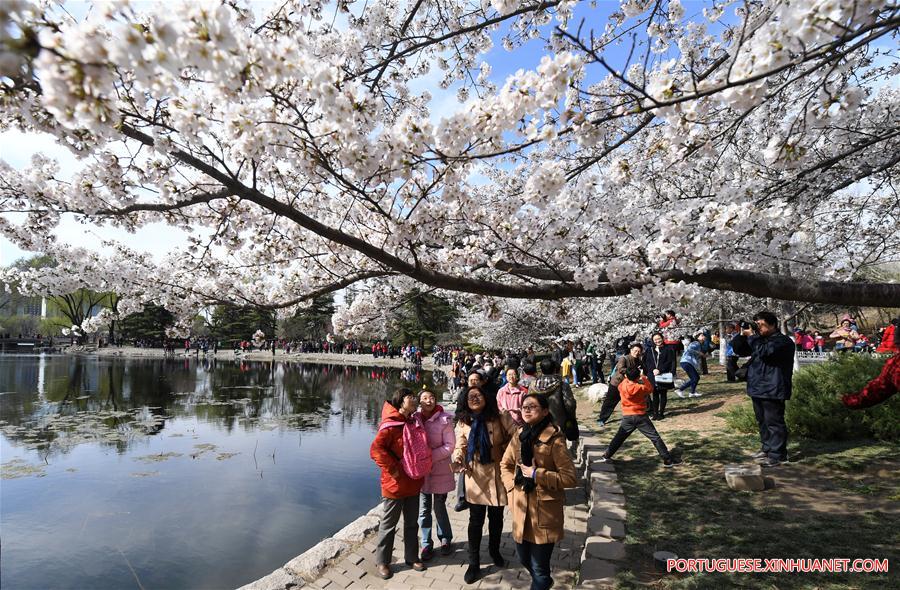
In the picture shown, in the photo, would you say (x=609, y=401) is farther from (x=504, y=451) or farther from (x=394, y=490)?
(x=394, y=490)

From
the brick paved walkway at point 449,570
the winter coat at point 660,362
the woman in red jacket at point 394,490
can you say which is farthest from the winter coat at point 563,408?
the winter coat at point 660,362

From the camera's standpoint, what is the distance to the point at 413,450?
4.23m

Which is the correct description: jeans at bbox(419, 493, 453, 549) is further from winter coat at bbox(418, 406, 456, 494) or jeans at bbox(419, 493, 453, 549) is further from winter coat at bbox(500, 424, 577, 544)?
winter coat at bbox(500, 424, 577, 544)

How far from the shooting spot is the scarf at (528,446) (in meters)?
3.35

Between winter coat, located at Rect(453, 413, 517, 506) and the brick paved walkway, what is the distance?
0.66 meters

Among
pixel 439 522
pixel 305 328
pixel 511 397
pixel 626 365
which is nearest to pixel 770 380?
pixel 626 365

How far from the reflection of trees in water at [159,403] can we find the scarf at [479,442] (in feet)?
31.2

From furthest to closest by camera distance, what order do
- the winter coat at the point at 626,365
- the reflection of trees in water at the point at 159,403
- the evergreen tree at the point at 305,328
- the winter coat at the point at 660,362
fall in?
the evergreen tree at the point at 305,328
the reflection of trees in water at the point at 159,403
the winter coat at the point at 660,362
the winter coat at the point at 626,365

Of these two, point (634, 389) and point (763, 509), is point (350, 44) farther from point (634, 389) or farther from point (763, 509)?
point (763, 509)

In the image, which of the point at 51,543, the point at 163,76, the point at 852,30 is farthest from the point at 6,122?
the point at 852,30

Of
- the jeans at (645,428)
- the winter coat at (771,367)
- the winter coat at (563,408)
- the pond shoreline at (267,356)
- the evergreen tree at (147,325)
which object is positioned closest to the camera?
the winter coat at (771,367)

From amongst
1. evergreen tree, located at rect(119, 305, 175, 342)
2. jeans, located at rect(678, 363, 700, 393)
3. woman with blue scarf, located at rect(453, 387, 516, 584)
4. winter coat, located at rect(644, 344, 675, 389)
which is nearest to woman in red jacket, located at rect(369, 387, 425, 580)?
woman with blue scarf, located at rect(453, 387, 516, 584)

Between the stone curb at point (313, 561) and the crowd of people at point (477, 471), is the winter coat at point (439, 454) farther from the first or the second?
the stone curb at point (313, 561)

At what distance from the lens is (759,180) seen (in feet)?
17.6
